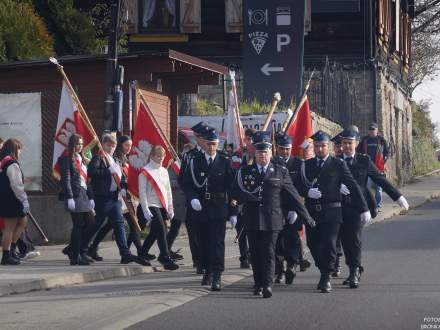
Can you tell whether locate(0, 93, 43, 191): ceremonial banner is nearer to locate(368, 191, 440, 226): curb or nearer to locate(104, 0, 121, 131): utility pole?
locate(104, 0, 121, 131): utility pole

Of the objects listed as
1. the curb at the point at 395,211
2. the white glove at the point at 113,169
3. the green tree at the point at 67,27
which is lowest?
the curb at the point at 395,211

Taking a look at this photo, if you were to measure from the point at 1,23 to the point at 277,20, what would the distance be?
12185 mm

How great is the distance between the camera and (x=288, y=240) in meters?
13.1

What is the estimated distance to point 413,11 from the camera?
47.5m

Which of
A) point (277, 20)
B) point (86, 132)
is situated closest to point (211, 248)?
point (86, 132)

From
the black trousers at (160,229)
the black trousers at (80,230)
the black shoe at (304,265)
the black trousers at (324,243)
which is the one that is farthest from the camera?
the black trousers at (80,230)

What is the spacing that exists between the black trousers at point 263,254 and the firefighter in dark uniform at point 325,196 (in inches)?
24.3

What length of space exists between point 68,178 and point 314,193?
368 centimetres

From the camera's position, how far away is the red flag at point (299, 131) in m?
15.5

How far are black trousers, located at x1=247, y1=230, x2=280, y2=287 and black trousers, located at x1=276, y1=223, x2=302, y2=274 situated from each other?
0.89 metres

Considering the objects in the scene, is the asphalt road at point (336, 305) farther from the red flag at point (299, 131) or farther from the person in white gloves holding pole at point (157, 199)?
the red flag at point (299, 131)

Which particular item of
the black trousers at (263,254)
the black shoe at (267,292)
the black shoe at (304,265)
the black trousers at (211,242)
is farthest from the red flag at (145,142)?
the black shoe at (267,292)

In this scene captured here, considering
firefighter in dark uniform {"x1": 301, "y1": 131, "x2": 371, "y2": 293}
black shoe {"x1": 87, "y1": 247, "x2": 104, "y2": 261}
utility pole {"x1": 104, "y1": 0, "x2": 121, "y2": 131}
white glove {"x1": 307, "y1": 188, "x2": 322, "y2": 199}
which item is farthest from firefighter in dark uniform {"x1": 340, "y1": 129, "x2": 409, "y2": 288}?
utility pole {"x1": 104, "y1": 0, "x2": 121, "y2": 131}

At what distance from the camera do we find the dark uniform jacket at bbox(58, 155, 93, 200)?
1458cm
